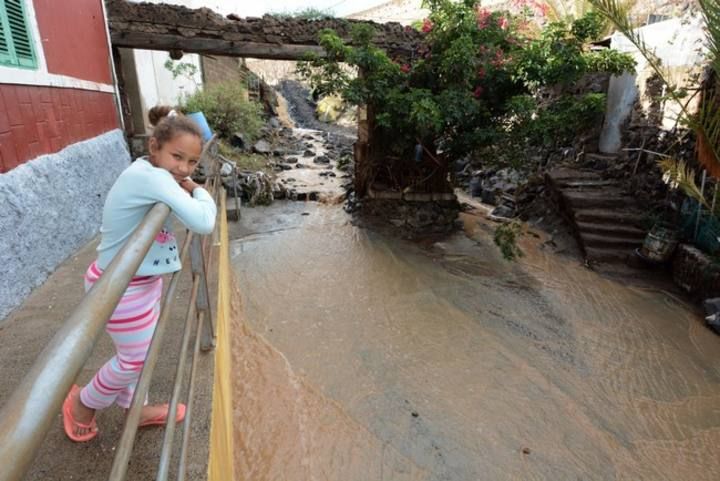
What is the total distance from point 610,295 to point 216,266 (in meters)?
4.98

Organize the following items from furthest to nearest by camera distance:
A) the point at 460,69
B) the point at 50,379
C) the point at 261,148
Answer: the point at 261,148 → the point at 460,69 → the point at 50,379

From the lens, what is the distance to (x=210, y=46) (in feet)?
22.2

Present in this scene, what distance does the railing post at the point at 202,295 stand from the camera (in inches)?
73.2

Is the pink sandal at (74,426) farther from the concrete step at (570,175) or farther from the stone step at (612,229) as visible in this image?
the concrete step at (570,175)

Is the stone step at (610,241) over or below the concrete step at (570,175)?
below

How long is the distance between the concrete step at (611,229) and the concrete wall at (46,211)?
670cm

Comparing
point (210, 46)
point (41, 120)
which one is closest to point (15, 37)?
point (41, 120)

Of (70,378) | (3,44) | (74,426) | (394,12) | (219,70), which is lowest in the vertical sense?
(74,426)

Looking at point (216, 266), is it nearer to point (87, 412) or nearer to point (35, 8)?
point (87, 412)

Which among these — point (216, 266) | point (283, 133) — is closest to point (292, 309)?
point (216, 266)

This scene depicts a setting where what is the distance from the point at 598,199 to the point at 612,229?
2.24ft

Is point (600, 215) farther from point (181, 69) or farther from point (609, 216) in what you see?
point (181, 69)

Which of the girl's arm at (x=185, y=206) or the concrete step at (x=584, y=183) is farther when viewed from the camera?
the concrete step at (x=584, y=183)

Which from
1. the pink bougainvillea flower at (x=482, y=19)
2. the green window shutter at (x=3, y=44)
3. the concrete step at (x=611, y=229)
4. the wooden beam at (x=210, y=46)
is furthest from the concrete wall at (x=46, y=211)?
the concrete step at (x=611, y=229)
